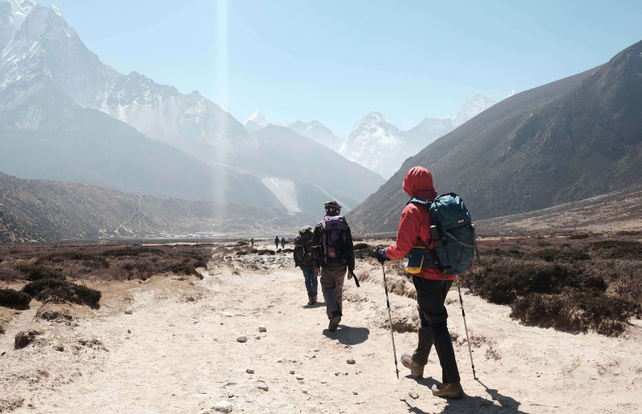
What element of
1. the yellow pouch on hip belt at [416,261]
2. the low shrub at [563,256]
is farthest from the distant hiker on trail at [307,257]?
the low shrub at [563,256]

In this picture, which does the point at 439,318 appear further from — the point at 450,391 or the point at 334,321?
the point at 334,321

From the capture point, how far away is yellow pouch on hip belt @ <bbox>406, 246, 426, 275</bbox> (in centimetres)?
482

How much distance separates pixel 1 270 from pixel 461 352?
1394 centimetres

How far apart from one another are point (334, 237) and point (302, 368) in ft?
9.47

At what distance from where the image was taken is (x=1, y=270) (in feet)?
39.4

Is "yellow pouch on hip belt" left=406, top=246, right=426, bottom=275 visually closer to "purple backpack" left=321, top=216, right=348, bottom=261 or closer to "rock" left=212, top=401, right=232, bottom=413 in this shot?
"rock" left=212, top=401, right=232, bottom=413

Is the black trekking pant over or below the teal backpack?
below

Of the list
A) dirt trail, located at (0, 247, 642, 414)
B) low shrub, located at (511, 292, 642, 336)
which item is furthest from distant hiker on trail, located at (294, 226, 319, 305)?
low shrub, located at (511, 292, 642, 336)

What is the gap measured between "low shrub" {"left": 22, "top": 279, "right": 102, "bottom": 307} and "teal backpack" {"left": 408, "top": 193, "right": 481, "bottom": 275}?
942 cm

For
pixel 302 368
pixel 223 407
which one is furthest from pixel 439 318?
pixel 223 407

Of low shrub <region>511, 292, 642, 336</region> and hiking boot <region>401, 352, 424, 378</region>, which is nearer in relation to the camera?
hiking boot <region>401, 352, 424, 378</region>

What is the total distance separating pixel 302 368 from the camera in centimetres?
642

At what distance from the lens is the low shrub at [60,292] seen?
9.48 metres

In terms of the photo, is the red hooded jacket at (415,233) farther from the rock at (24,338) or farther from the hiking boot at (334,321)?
the rock at (24,338)
